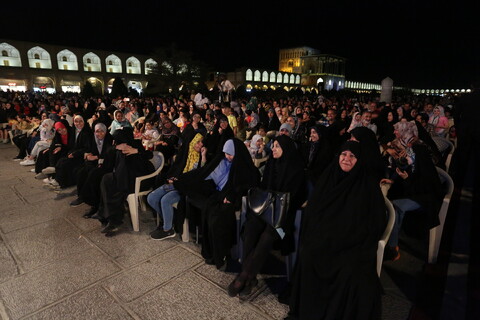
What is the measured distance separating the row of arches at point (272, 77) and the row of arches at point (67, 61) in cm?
2268

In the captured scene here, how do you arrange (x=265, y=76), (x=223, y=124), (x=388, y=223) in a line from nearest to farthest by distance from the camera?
(x=388, y=223) < (x=223, y=124) < (x=265, y=76)

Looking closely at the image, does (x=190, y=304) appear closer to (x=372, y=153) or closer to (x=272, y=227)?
(x=272, y=227)

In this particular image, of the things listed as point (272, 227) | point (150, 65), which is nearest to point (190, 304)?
point (272, 227)

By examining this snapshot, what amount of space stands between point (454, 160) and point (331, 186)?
537 centimetres

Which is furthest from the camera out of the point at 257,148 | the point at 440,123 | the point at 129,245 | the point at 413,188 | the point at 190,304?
the point at 440,123

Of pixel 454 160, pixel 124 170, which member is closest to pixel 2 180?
pixel 124 170

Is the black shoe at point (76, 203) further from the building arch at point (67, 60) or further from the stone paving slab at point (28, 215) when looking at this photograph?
the building arch at point (67, 60)

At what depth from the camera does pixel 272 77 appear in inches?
2842

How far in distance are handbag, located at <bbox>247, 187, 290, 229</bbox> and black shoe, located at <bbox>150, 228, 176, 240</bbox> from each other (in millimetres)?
1312

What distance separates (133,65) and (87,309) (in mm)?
56305

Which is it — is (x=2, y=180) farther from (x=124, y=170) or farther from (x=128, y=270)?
(x=128, y=270)

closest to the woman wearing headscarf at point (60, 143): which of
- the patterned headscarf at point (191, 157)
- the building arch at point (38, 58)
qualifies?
the patterned headscarf at point (191, 157)

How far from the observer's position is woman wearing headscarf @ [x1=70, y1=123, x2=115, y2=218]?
156 inches

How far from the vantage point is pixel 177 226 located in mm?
3404
